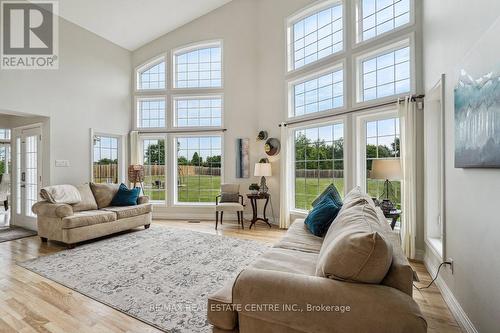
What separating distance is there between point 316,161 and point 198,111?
3.08m

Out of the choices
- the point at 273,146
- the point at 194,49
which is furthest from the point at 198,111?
the point at 273,146

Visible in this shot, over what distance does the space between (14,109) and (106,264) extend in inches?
128

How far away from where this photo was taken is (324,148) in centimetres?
473

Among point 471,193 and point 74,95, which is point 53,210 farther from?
point 471,193

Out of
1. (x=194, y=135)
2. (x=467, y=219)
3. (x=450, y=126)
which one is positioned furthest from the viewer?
(x=194, y=135)

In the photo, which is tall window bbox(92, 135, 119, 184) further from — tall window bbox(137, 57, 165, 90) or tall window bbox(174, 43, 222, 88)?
tall window bbox(174, 43, 222, 88)

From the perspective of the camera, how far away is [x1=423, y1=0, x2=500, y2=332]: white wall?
1515mm

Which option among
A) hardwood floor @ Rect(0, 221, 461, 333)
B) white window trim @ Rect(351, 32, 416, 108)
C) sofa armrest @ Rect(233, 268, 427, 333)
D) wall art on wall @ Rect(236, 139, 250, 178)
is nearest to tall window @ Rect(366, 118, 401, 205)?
white window trim @ Rect(351, 32, 416, 108)

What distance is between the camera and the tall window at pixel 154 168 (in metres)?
6.28

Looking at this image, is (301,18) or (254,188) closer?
(301,18)

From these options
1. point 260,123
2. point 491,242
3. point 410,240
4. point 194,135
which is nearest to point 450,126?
point 491,242

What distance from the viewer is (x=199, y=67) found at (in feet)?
20.3

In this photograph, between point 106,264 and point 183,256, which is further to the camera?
point 183,256

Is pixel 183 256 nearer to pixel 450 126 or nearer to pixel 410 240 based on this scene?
pixel 410 240
